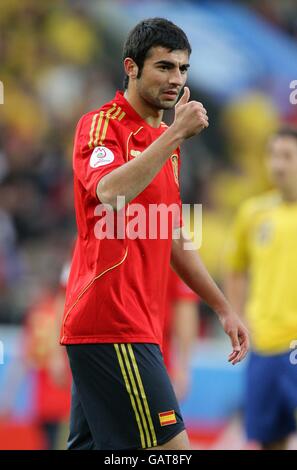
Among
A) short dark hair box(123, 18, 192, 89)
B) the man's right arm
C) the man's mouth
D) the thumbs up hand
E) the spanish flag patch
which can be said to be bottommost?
the spanish flag patch

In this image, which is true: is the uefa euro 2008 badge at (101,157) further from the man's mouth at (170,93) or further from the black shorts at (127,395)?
the black shorts at (127,395)

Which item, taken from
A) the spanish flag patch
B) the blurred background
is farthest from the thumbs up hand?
the blurred background

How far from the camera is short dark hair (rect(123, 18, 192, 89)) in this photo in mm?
3703

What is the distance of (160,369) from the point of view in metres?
3.72

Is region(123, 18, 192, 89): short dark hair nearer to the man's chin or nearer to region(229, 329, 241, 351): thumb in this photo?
the man's chin

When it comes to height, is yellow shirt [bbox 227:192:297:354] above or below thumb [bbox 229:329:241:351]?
above

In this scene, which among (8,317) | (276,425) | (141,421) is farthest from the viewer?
(8,317)

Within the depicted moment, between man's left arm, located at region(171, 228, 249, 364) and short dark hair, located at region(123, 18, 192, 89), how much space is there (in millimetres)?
803

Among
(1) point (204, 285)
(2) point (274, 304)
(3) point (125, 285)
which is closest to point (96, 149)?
(3) point (125, 285)

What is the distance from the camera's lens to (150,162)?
3324 mm

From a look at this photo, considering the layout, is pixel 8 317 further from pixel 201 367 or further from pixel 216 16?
pixel 216 16
